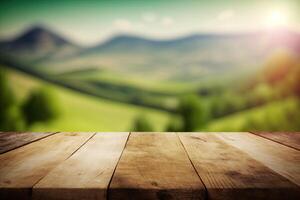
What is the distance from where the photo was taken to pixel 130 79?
4379 mm

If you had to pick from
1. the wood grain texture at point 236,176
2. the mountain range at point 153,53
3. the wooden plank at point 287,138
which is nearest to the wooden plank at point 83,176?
the wood grain texture at point 236,176

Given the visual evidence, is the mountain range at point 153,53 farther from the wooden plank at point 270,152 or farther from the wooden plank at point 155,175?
the wooden plank at point 155,175

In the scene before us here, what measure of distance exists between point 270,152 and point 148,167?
481 mm

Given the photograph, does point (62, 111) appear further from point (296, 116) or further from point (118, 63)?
point (296, 116)

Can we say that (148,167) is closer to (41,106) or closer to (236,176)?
(236,176)

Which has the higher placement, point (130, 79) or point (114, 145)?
point (130, 79)

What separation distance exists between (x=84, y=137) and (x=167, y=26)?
3.03 meters

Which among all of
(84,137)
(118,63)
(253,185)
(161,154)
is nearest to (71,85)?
(118,63)

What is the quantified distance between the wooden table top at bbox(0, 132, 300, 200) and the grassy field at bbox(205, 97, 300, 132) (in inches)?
110

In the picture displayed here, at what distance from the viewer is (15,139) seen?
1120 millimetres

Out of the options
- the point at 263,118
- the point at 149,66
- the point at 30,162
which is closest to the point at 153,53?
the point at 149,66

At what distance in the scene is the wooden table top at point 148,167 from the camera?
0.56 meters

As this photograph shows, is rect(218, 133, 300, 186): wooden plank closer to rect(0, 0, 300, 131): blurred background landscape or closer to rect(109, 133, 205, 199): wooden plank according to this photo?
rect(109, 133, 205, 199): wooden plank

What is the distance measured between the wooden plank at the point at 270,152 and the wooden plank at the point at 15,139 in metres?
0.84
